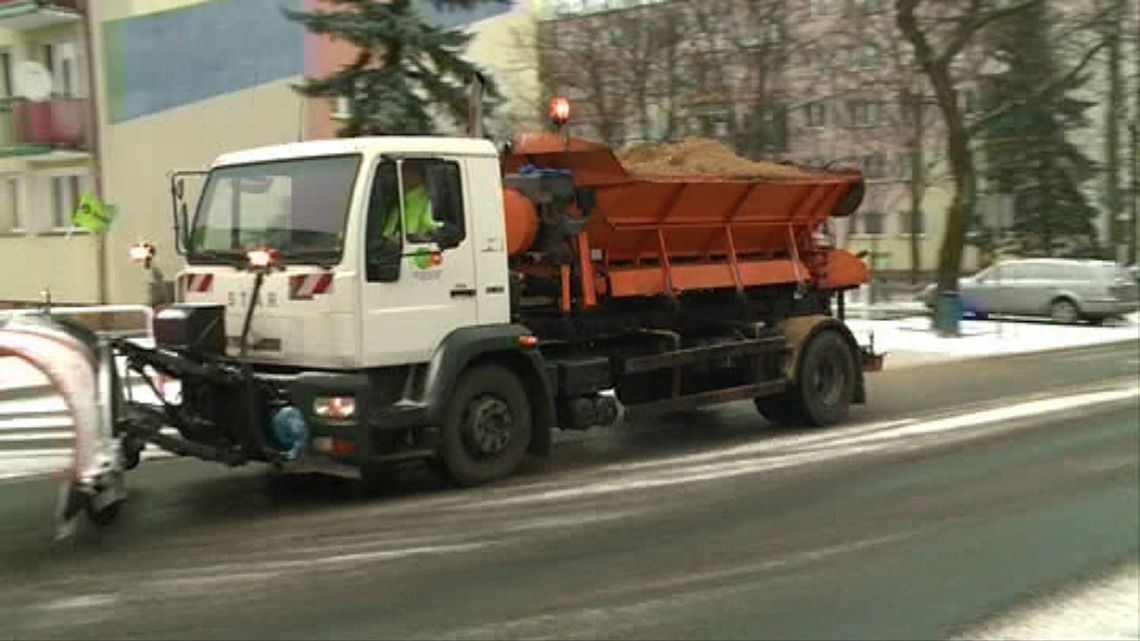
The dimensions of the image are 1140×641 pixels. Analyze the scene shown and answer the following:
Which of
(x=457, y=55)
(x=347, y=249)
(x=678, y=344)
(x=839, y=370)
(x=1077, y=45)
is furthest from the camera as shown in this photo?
(x=1077, y=45)

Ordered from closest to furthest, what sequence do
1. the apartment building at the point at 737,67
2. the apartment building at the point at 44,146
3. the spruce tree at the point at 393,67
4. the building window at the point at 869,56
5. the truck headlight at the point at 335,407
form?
1. the truck headlight at the point at 335,407
2. the spruce tree at the point at 393,67
3. the apartment building at the point at 44,146
4. the apartment building at the point at 737,67
5. the building window at the point at 869,56

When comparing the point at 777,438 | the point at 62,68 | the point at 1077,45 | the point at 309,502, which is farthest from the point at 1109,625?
the point at 1077,45

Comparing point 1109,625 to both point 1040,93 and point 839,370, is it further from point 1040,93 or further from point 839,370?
point 1040,93

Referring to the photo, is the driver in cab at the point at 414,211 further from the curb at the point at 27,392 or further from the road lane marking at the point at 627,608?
the road lane marking at the point at 627,608

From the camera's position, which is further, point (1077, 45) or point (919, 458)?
point (1077, 45)

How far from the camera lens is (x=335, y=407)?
8.42 m

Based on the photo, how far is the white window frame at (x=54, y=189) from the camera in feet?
88.5

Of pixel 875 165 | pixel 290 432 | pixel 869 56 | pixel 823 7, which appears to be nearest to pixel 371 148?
pixel 290 432

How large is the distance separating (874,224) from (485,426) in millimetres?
49072

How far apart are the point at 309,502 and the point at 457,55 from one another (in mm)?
12794

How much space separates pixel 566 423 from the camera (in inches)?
403

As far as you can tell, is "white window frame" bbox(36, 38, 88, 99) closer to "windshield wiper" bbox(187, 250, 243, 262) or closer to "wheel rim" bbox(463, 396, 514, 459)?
"windshield wiper" bbox(187, 250, 243, 262)

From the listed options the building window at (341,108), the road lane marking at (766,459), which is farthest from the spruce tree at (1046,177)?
the road lane marking at (766,459)

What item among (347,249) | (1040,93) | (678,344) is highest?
(1040,93)
